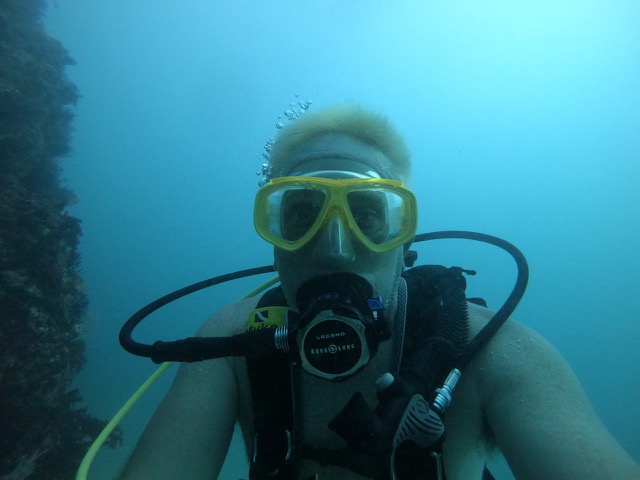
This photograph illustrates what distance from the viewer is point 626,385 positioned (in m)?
40.9

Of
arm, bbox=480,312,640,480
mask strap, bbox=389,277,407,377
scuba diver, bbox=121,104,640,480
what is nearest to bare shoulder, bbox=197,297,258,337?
scuba diver, bbox=121,104,640,480

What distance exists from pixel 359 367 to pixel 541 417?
0.83m

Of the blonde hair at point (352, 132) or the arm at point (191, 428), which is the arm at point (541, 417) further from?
the arm at point (191, 428)

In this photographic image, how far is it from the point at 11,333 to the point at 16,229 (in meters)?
2.30

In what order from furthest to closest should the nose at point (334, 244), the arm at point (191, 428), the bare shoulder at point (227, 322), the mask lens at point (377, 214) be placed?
the bare shoulder at point (227, 322) < the mask lens at point (377, 214) < the nose at point (334, 244) < the arm at point (191, 428)

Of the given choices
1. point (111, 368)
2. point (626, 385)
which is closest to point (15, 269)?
point (111, 368)

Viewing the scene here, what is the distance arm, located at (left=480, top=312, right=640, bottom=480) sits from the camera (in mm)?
1449

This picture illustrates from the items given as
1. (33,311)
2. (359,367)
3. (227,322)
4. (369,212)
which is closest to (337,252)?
(369,212)

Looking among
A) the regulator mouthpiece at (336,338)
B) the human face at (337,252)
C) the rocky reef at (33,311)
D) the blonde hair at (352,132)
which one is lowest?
the rocky reef at (33,311)

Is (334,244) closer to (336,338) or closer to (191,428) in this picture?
(336,338)

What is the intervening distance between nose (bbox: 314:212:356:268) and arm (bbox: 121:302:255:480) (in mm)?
960

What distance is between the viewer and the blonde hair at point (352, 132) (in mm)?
2621

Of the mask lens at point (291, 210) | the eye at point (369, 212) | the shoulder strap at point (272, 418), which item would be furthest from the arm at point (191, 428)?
the eye at point (369, 212)

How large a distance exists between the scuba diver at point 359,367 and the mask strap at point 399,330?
0.01m
